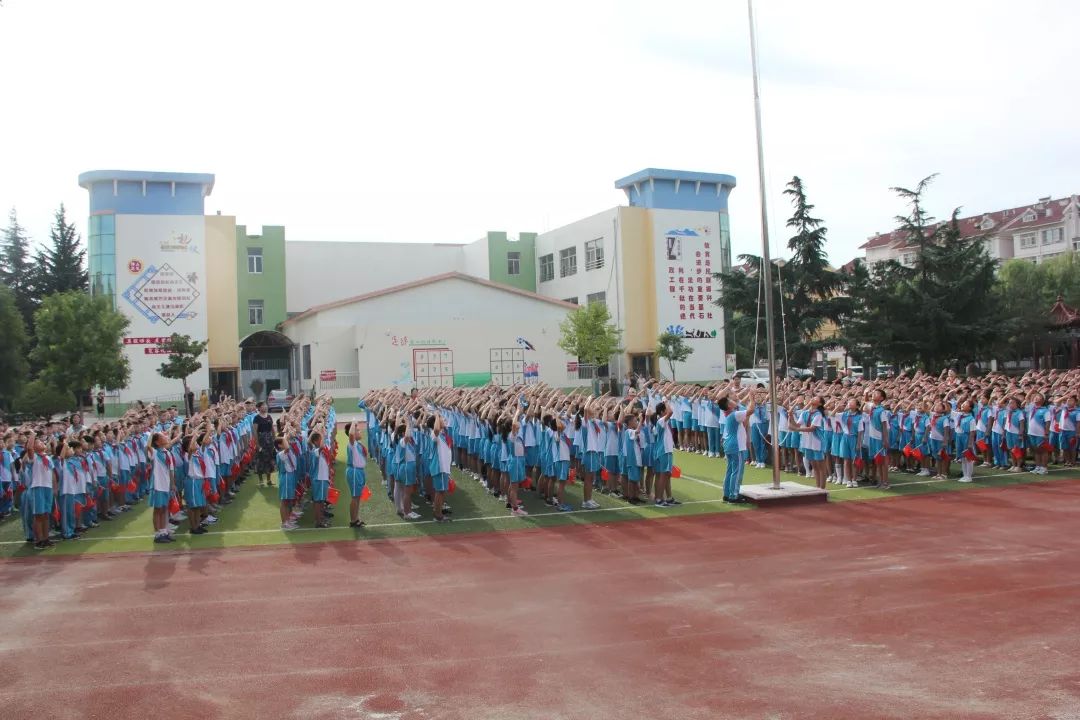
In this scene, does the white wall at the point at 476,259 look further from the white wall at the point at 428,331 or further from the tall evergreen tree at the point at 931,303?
the tall evergreen tree at the point at 931,303

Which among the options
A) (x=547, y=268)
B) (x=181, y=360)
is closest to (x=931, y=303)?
(x=547, y=268)

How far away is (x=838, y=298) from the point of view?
34375 millimetres

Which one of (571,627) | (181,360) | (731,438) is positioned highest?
(181,360)

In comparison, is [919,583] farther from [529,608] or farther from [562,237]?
[562,237]

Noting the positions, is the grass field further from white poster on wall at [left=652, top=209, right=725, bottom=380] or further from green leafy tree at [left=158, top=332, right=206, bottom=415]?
white poster on wall at [left=652, top=209, right=725, bottom=380]

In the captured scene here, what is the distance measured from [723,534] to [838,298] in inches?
1020

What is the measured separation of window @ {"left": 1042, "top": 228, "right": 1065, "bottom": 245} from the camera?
68.1 metres

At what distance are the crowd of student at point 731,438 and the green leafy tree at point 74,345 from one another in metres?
17.1

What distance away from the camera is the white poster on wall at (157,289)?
3975cm

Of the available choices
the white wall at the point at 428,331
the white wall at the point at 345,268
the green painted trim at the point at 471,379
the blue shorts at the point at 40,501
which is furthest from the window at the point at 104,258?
the blue shorts at the point at 40,501

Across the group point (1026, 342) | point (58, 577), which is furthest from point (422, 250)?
point (58, 577)

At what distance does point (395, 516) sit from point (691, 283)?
38230mm

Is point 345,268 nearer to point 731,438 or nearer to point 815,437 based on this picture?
point 815,437

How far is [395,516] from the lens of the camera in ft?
42.4
